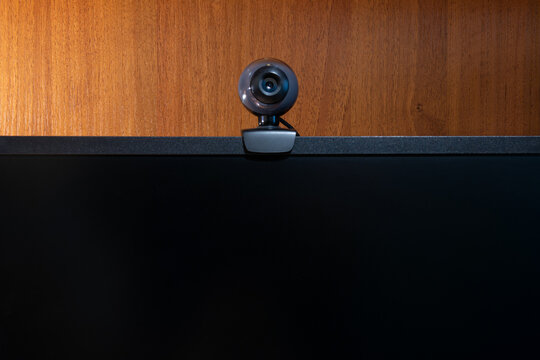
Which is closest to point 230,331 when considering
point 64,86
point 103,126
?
point 103,126

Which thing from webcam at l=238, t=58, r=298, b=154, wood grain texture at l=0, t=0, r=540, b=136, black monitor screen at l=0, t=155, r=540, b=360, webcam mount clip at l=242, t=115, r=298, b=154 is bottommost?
black monitor screen at l=0, t=155, r=540, b=360

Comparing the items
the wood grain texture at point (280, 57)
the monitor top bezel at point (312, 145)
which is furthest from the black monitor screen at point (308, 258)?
the wood grain texture at point (280, 57)

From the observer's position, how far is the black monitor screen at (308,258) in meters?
0.45

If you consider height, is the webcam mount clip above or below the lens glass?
below

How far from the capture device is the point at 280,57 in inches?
30.6

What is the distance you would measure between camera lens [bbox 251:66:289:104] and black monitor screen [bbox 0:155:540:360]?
0.43ft

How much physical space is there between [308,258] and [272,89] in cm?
28

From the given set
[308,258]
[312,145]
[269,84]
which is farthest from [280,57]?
[308,258]

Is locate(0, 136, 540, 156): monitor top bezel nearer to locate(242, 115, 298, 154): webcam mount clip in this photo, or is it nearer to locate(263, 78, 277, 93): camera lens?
locate(242, 115, 298, 154): webcam mount clip

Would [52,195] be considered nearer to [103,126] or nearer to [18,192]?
[18,192]

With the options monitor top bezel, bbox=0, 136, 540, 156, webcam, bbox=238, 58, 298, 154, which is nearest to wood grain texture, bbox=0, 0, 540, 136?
webcam, bbox=238, 58, 298, 154

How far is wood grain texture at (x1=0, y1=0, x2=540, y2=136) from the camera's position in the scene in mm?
772

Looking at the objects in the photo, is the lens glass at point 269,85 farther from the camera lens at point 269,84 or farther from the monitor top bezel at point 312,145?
the monitor top bezel at point 312,145

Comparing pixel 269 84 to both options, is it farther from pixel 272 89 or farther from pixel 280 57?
pixel 280 57
